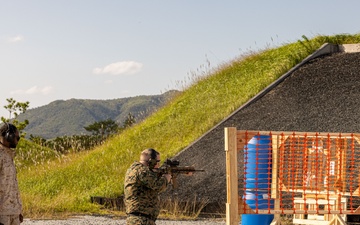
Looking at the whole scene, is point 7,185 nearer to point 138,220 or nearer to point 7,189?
point 7,189

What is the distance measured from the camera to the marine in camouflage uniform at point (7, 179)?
24.2 feet

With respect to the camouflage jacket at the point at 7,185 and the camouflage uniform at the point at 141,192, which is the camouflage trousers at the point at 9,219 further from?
the camouflage uniform at the point at 141,192

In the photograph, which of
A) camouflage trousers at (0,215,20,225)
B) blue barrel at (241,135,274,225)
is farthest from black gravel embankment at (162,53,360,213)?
camouflage trousers at (0,215,20,225)

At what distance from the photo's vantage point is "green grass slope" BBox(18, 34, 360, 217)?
20.7 metres

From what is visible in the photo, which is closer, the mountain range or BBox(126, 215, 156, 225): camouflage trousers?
BBox(126, 215, 156, 225): camouflage trousers

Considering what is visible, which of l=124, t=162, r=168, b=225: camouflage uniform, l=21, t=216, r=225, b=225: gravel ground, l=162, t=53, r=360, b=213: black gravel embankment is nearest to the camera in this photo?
l=124, t=162, r=168, b=225: camouflage uniform

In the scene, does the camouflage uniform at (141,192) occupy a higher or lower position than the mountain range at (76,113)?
lower

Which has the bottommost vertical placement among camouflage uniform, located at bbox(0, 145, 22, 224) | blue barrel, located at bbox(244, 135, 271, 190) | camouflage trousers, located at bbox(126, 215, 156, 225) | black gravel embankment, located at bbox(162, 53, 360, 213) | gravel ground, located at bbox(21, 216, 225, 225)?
gravel ground, located at bbox(21, 216, 225, 225)

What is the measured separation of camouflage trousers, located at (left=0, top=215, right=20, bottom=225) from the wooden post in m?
3.38

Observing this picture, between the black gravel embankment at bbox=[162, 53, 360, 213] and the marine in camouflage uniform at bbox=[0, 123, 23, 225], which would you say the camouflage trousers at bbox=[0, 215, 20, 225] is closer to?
the marine in camouflage uniform at bbox=[0, 123, 23, 225]

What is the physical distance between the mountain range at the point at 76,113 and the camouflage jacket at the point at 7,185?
11668 cm

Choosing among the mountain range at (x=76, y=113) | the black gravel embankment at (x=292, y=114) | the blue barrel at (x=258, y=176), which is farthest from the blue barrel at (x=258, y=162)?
the mountain range at (x=76, y=113)

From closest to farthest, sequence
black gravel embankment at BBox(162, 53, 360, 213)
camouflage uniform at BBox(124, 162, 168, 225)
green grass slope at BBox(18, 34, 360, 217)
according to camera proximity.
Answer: camouflage uniform at BBox(124, 162, 168, 225), black gravel embankment at BBox(162, 53, 360, 213), green grass slope at BBox(18, 34, 360, 217)

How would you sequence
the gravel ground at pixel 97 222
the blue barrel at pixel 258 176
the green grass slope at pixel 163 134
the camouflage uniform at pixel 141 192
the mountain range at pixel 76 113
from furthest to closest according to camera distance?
1. the mountain range at pixel 76 113
2. the green grass slope at pixel 163 134
3. the gravel ground at pixel 97 222
4. the blue barrel at pixel 258 176
5. the camouflage uniform at pixel 141 192
